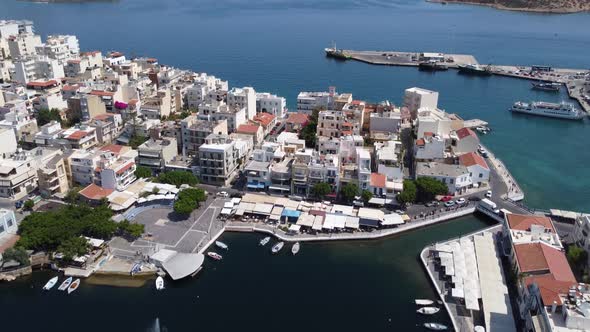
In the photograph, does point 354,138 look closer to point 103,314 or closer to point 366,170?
point 366,170

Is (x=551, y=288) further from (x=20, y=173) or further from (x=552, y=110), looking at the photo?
(x=552, y=110)

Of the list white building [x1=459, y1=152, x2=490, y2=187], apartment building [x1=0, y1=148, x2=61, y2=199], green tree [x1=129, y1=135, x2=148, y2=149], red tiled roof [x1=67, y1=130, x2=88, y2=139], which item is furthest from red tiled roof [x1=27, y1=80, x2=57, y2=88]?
white building [x1=459, y1=152, x2=490, y2=187]

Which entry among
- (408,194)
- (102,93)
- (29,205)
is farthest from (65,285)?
(102,93)

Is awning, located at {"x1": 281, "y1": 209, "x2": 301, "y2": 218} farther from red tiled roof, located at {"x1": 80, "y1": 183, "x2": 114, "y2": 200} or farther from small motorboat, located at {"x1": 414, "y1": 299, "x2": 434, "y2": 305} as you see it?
red tiled roof, located at {"x1": 80, "y1": 183, "x2": 114, "y2": 200}

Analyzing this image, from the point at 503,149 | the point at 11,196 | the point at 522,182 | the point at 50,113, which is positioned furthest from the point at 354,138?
the point at 50,113

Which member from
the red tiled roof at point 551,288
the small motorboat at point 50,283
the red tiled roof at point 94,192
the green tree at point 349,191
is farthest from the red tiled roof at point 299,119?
the red tiled roof at point 551,288
